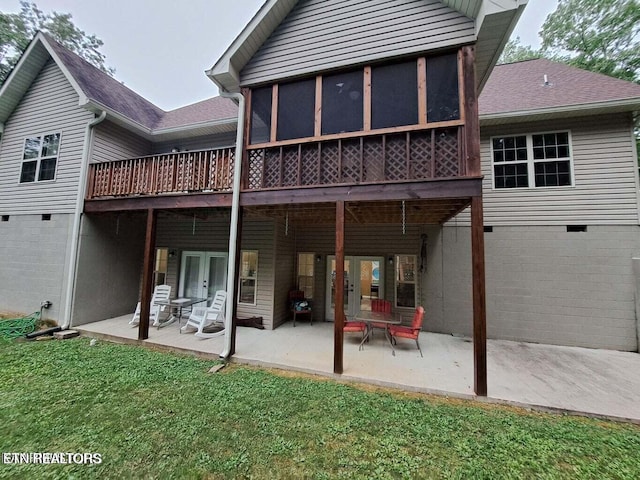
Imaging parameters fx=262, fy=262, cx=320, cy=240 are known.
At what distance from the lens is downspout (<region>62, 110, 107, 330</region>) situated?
6504mm

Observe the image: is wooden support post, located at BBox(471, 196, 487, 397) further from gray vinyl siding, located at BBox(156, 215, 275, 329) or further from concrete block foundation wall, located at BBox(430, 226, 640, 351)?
gray vinyl siding, located at BBox(156, 215, 275, 329)

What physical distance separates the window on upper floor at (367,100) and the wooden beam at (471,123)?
141 mm

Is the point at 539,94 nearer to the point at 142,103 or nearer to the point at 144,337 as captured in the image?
the point at 144,337

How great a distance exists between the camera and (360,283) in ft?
26.2

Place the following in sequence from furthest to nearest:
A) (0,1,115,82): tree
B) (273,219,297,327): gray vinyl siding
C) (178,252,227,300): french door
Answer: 1. (0,1,115,82): tree
2. (178,252,227,300): french door
3. (273,219,297,327): gray vinyl siding

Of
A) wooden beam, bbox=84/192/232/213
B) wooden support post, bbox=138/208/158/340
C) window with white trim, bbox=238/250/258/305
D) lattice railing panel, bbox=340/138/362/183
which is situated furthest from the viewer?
window with white trim, bbox=238/250/258/305

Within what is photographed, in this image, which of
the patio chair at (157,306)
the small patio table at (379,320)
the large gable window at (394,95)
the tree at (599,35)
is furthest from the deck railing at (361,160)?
the tree at (599,35)

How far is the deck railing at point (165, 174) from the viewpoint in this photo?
5.73 m

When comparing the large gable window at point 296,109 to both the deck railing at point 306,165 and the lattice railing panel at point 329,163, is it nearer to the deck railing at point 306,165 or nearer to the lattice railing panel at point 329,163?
the deck railing at point 306,165

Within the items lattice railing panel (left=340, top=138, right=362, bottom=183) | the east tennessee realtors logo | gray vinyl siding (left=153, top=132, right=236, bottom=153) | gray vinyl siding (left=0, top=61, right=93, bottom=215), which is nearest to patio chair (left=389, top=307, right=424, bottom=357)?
lattice railing panel (left=340, top=138, right=362, bottom=183)

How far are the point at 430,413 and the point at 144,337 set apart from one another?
5.82 metres

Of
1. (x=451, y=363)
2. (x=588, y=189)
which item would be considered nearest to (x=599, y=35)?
(x=588, y=189)

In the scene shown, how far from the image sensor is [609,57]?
1114cm

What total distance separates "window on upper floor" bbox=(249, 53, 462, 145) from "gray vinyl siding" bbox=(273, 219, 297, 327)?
9.55 feet
